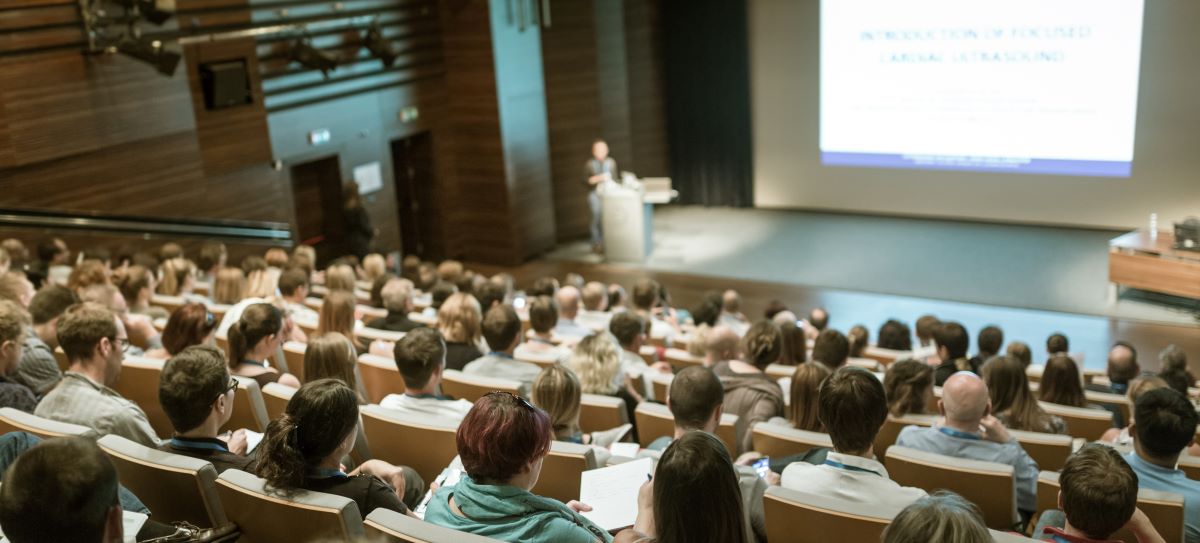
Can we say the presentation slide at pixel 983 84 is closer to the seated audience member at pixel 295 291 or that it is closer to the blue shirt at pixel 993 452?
the seated audience member at pixel 295 291

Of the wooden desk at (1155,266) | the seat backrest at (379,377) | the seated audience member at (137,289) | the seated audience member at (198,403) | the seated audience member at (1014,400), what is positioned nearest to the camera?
the seated audience member at (198,403)

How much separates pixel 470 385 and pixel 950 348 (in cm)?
301

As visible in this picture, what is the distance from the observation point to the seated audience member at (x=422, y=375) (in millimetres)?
3936

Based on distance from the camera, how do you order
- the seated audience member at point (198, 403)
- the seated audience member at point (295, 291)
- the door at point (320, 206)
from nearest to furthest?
1. the seated audience member at point (198, 403)
2. the seated audience member at point (295, 291)
3. the door at point (320, 206)

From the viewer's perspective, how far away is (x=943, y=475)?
3.39 metres

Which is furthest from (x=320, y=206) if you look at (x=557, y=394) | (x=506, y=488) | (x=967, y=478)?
(x=506, y=488)

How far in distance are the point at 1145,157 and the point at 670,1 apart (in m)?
6.29

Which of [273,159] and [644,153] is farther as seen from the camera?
[644,153]

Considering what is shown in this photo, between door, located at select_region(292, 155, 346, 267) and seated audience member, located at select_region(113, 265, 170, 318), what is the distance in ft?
15.5

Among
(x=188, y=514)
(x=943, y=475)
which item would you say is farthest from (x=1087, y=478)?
(x=188, y=514)

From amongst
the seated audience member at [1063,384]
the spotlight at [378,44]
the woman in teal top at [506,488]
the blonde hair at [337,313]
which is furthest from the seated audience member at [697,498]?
the spotlight at [378,44]

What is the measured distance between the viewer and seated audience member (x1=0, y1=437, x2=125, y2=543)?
2.20 m

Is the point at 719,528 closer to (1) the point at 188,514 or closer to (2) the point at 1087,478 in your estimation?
(2) the point at 1087,478

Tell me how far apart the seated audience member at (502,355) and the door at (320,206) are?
647 centimetres
